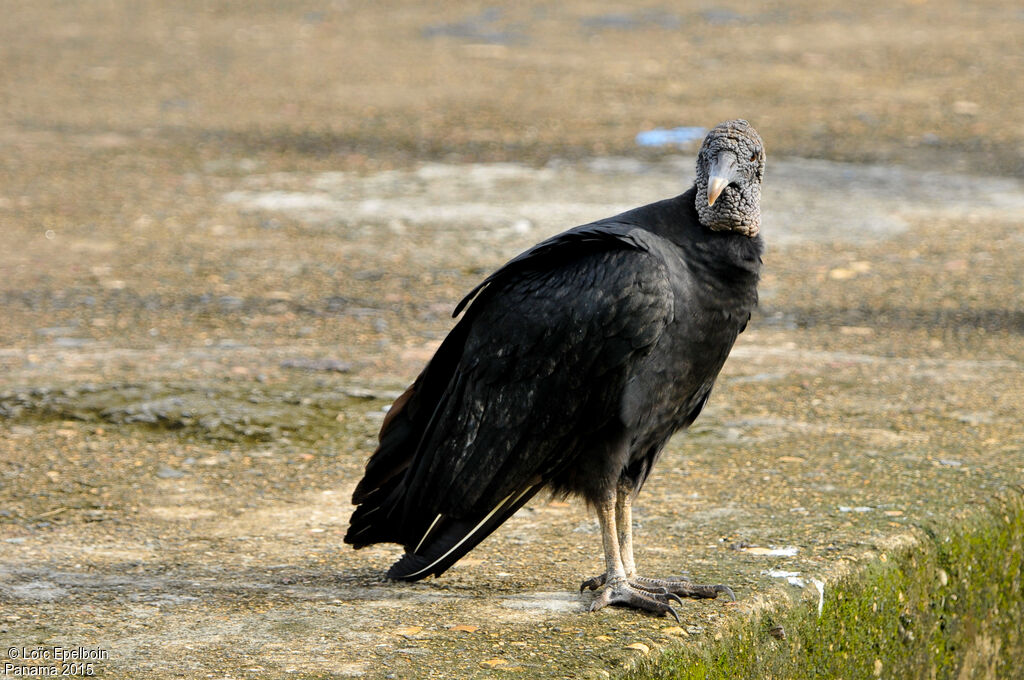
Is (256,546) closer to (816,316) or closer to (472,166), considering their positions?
(816,316)

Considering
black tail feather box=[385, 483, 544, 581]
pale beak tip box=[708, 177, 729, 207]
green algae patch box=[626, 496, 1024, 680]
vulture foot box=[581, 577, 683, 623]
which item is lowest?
green algae patch box=[626, 496, 1024, 680]

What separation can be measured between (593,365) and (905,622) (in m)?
1.14

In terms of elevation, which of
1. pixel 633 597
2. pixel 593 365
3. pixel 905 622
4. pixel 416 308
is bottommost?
pixel 905 622

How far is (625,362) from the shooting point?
9.34ft

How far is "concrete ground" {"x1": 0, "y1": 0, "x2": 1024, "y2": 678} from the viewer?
3.06 m

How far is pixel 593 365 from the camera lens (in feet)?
9.39

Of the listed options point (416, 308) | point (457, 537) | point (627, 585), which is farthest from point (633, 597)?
point (416, 308)

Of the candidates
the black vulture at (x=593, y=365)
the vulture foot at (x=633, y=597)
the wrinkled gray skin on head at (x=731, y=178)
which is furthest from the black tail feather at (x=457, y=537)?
the wrinkled gray skin on head at (x=731, y=178)

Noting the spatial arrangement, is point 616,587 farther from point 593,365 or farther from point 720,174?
point 720,174

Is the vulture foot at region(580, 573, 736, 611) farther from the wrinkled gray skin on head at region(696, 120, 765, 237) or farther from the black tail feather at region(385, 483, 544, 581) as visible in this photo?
the wrinkled gray skin on head at region(696, 120, 765, 237)

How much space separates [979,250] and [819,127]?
2.14 metres

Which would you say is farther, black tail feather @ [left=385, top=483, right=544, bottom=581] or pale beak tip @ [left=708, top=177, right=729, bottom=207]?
black tail feather @ [left=385, top=483, right=544, bottom=581]

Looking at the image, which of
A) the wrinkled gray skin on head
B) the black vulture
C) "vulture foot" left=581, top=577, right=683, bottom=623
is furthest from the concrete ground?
the wrinkled gray skin on head

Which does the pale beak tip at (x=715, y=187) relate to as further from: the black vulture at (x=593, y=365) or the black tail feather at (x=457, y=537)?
the black tail feather at (x=457, y=537)
